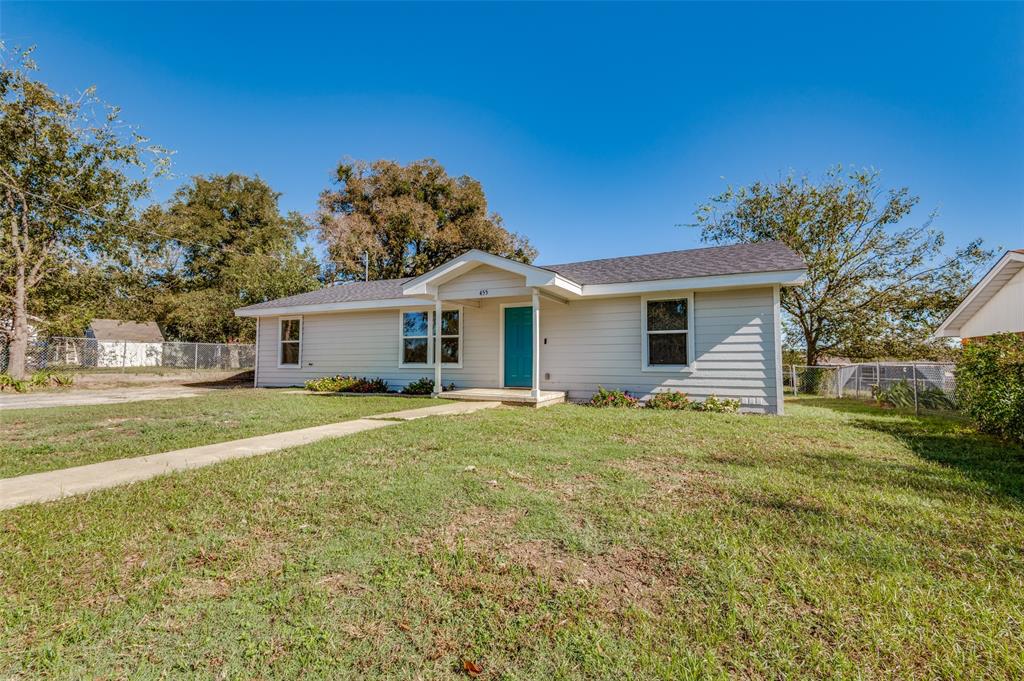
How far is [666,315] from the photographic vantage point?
949 centimetres

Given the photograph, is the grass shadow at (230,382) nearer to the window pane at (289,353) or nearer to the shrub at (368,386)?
the window pane at (289,353)

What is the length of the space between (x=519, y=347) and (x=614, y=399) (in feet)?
9.12

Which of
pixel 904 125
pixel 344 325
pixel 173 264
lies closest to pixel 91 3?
pixel 344 325

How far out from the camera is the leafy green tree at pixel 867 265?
712 inches

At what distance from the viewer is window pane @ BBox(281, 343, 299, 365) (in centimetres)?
1406

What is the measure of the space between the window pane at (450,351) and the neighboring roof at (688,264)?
3479 millimetres

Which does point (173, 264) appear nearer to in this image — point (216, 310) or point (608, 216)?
point (216, 310)

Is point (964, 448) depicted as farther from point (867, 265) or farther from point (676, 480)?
point (867, 265)

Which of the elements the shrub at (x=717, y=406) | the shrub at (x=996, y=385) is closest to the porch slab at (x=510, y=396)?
the shrub at (x=717, y=406)

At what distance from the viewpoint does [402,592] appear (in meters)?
2.03

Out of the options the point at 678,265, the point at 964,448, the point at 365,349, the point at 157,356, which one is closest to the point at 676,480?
the point at 964,448

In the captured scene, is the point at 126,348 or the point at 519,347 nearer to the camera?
the point at 519,347

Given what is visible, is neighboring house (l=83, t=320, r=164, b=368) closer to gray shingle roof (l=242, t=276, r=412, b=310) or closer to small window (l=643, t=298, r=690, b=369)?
gray shingle roof (l=242, t=276, r=412, b=310)

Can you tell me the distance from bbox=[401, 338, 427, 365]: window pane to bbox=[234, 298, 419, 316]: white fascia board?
3.44ft
